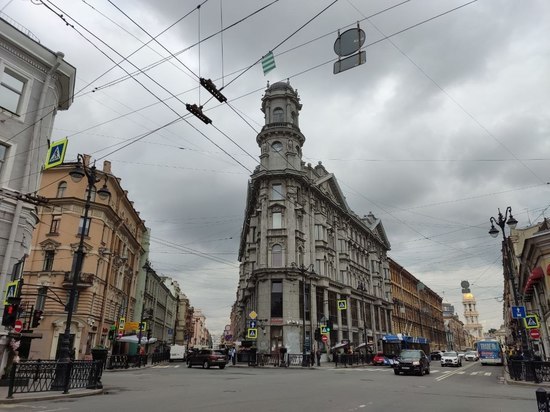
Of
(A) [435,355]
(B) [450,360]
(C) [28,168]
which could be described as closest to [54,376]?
(C) [28,168]

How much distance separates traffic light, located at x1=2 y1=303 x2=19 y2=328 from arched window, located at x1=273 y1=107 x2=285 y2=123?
38.6 metres

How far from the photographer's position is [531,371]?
18.6 m

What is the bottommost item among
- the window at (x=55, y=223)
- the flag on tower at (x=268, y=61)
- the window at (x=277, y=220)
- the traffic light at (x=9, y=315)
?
the traffic light at (x=9, y=315)

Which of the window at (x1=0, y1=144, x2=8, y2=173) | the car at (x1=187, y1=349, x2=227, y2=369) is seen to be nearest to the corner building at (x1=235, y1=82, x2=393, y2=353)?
the car at (x1=187, y1=349, x2=227, y2=369)

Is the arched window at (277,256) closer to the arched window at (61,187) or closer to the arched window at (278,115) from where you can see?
the arched window at (278,115)

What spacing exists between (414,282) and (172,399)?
88.3 meters

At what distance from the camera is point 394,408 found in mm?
9945

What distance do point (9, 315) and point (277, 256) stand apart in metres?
31.9

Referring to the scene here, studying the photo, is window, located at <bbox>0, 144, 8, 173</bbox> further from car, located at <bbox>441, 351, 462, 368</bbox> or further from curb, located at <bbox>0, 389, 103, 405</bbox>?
car, located at <bbox>441, 351, 462, 368</bbox>

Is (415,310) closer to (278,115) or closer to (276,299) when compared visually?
(276,299)

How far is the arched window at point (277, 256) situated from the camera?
42.5 meters

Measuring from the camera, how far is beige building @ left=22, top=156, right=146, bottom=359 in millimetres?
33188

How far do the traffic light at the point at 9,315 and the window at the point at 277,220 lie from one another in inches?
1278

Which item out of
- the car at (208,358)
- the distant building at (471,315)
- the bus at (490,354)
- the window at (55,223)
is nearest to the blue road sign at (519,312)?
the car at (208,358)
